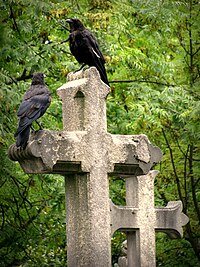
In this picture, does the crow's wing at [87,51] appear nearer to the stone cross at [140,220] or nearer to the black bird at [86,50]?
the black bird at [86,50]

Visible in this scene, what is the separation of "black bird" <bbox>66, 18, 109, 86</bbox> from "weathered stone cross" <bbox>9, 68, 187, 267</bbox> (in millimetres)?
512

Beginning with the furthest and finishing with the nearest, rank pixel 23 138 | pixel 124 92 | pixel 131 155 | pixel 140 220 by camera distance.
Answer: pixel 124 92 < pixel 140 220 < pixel 131 155 < pixel 23 138

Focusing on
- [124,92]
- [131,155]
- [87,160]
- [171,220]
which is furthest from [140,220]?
[124,92]

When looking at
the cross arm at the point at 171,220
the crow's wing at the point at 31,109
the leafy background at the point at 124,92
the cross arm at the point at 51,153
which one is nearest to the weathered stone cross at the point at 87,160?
the cross arm at the point at 51,153

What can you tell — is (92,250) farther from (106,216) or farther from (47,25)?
(47,25)

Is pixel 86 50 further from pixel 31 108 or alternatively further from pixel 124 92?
pixel 124 92

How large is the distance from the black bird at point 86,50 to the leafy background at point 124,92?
411cm

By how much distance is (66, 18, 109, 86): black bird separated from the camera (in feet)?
23.5

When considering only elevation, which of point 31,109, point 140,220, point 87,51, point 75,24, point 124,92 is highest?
point 124,92

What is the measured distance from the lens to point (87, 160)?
643 cm

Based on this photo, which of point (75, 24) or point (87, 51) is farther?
point (75, 24)

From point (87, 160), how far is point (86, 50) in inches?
46.3

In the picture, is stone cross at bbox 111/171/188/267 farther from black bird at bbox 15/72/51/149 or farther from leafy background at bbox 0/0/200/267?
leafy background at bbox 0/0/200/267

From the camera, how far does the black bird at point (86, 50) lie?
282 inches
